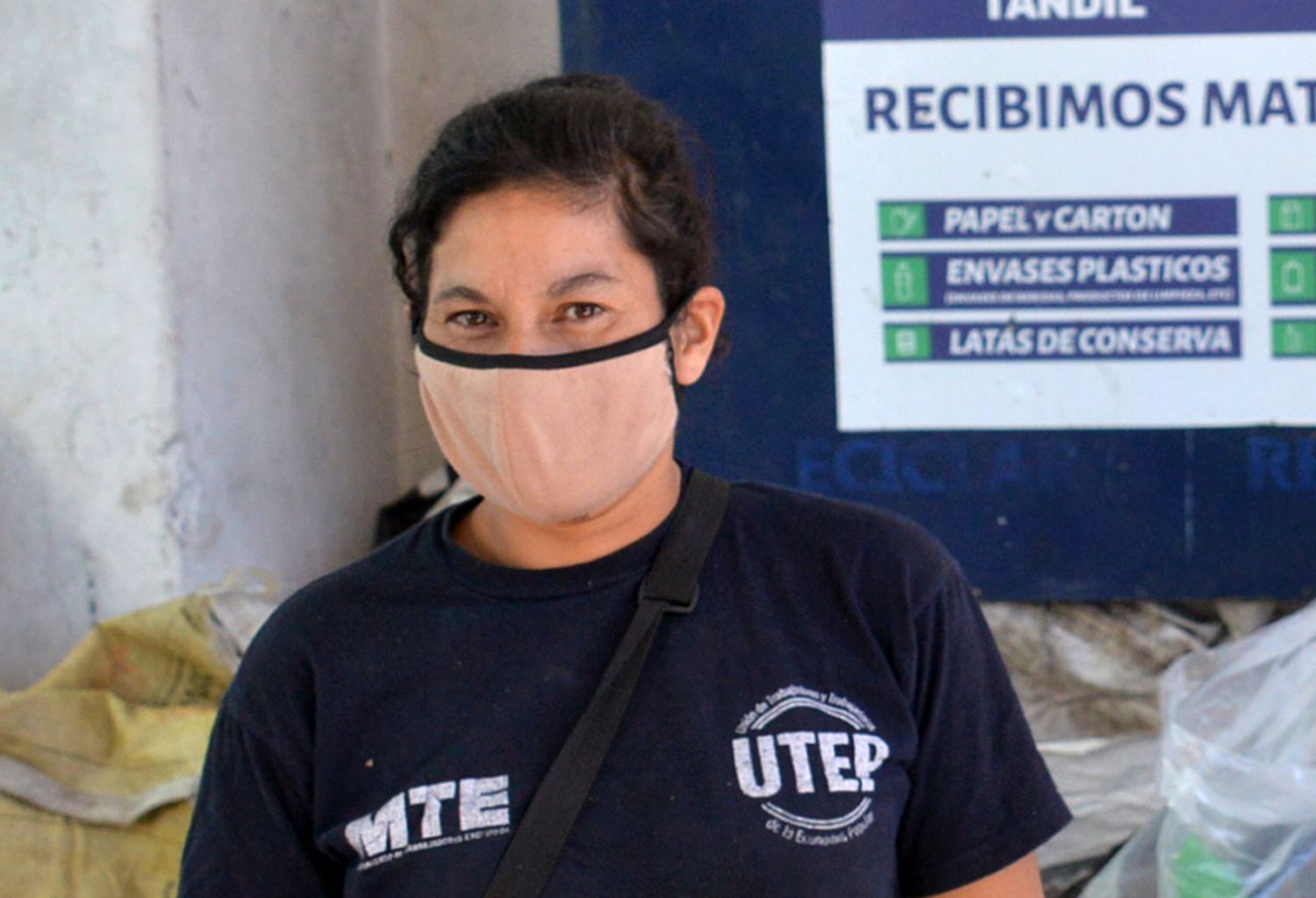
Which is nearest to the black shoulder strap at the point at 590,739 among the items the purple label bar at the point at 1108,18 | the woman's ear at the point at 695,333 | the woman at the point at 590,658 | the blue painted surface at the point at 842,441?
the woman at the point at 590,658

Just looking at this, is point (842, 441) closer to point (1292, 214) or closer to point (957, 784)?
point (1292, 214)

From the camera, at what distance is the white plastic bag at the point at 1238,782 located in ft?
6.46

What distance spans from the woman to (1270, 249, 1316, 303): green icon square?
1.54m

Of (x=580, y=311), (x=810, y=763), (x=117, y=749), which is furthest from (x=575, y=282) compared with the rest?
(x=117, y=749)

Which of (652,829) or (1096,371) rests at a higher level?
(1096,371)

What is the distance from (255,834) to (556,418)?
1.36ft

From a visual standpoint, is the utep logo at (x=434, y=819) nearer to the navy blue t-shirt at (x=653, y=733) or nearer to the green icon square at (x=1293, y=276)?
the navy blue t-shirt at (x=653, y=733)

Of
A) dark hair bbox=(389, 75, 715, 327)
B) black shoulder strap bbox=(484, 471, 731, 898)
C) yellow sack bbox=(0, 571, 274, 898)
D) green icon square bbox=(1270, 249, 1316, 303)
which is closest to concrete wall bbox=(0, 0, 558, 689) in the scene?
yellow sack bbox=(0, 571, 274, 898)

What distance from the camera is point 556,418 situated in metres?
1.30

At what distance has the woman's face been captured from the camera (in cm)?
127

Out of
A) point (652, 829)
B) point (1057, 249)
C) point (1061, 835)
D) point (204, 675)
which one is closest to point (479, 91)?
point (1057, 249)

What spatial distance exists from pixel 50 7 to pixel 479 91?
3.38 ft

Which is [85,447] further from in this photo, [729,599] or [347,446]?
[729,599]

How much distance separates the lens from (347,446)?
10.1 ft
